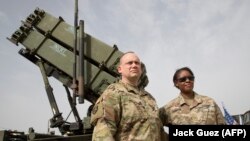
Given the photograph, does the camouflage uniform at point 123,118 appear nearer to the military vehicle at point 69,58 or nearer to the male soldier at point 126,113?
the male soldier at point 126,113

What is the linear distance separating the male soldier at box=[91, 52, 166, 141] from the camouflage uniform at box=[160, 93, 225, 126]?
50cm

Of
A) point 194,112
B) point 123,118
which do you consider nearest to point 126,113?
point 123,118

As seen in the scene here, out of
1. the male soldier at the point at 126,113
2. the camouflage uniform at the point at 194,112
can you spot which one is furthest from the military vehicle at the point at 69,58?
the male soldier at the point at 126,113

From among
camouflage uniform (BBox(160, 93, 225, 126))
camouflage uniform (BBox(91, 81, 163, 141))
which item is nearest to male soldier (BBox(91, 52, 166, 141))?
camouflage uniform (BBox(91, 81, 163, 141))

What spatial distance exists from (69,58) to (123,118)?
4540 mm

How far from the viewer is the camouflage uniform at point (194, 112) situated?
298 cm

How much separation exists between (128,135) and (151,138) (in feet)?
0.57

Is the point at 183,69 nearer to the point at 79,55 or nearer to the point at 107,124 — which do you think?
the point at 107,124

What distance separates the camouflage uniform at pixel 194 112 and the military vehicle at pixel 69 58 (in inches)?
126

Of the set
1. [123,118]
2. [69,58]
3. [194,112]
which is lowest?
[123,118]

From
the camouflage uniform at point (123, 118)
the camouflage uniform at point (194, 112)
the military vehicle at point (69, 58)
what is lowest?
the camouflage uniform at point (123, 118)

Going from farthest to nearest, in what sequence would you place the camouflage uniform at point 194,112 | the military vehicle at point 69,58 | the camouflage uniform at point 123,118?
the military vehicle at point 69,58 → the camouflage uniform at point 194,112 → the camouflage uniform at point 123,118

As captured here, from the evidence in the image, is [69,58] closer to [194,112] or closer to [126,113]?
[194,112]

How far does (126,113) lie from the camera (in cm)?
235
